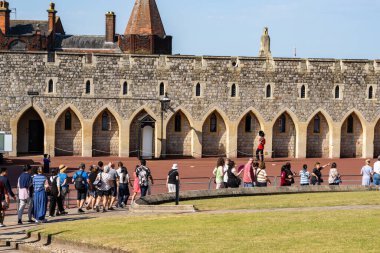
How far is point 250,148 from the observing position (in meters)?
56.8

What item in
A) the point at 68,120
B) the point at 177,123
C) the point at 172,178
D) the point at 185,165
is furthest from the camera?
the point at 177,123

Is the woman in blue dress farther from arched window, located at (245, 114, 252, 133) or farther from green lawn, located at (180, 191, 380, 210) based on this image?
arched window, located at (245, 114, 252, 133)

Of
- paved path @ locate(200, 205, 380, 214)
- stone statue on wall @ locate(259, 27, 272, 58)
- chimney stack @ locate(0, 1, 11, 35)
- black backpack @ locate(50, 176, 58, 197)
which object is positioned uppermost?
chimney stack @ locate(0, 1, 11, 35)

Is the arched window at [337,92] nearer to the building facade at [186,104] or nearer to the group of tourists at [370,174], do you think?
the building facade at [186,104]

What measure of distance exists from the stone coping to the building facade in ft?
75.6

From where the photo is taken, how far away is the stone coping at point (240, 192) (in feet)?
95.7

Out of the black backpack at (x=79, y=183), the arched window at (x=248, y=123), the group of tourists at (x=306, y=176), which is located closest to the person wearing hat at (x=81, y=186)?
the black backpack at (x=79, y=183)

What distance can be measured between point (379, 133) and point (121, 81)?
15843mm

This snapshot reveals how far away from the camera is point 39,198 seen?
25.8 metres

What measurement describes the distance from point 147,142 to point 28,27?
34759 mm

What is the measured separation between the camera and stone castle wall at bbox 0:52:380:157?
53.8 meters

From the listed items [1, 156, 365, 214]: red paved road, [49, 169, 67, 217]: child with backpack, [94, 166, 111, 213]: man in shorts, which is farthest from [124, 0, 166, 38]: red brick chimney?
[49, 169, 67, 217]: child with backpack

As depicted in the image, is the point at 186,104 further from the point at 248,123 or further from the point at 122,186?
the point at 122,186

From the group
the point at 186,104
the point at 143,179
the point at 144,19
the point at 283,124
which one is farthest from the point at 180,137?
the point at 143,179
